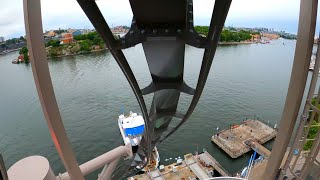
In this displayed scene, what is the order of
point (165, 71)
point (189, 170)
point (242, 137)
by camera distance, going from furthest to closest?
point (242, 137), point (189, 170), point (165, 71)

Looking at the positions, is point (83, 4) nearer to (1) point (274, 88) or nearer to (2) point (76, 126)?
(2) point (76, 126)

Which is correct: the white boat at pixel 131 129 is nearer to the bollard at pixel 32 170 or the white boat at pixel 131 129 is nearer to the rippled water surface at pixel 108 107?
the rippled water surface at pixel 108 107

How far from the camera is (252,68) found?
32.2 metres

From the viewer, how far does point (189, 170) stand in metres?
12.8

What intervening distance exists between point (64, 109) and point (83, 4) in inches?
693

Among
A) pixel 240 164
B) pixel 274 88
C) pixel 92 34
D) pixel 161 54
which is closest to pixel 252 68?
pixel 274 88

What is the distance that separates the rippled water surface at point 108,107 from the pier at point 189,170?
51.7 inches

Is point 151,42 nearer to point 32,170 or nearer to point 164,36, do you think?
point 164,36

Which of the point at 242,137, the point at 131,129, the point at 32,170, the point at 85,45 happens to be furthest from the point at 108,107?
the point at 85,45

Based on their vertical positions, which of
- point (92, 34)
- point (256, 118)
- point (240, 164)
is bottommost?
point (240, 164)

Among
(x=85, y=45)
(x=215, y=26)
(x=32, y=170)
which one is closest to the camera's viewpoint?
(x=32, y=170)

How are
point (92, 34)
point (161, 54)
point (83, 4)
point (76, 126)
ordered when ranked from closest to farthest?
point (83, 4)
point (161, 54)
point (76, 126)
point (92, 34)

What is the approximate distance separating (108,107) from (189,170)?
9588mm

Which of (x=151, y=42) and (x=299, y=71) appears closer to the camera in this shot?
(x=299, y=71)
